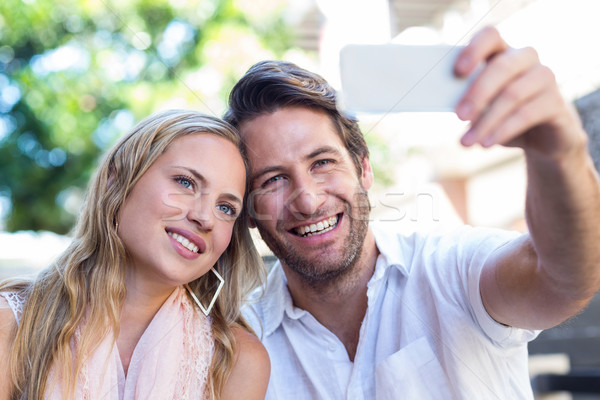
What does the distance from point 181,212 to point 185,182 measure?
0.38 ft

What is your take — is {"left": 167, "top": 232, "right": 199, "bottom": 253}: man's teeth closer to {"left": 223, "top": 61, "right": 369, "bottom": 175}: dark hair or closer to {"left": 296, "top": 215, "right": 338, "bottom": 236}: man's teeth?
{"left": 296, "top": 215, "right": 338, "bottom": 236}: man's teeth

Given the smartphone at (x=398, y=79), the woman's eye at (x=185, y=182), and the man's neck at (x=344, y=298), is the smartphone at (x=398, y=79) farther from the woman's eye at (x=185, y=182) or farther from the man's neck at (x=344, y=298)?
the man's neck at (x=344, y=298)

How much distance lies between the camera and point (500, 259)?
1510 mm

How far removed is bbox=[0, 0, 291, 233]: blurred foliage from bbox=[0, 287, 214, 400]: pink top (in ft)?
11.1

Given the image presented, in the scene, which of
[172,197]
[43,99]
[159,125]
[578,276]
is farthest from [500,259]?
[43,99]

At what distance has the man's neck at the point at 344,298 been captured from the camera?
2.09 metres

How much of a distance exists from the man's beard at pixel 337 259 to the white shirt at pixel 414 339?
0.10m

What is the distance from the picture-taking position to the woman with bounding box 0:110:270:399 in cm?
171

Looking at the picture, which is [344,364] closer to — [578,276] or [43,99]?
[578,276]

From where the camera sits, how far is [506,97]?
96 centimetres

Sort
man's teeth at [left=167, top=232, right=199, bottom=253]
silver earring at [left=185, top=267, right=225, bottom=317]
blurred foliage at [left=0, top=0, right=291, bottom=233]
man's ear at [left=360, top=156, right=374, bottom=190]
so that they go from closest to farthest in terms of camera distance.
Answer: man's teeth at [left=167, top=232, right=199, bottom=253] < silver earring at [left=185, top=267, right=225, bottom=317] < man's ear at [left=360, top=156, right=374, bottom=190] < blurred foliage at [left=0, top=0, right=291, bottom=233]

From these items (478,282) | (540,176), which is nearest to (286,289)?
(478,282)

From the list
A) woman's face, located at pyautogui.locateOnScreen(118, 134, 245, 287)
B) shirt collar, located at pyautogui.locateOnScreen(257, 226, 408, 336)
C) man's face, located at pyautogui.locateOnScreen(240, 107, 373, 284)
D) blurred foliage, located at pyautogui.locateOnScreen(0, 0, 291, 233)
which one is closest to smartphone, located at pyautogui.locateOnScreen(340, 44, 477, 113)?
woman's face, located at pyautogui.locateOnScreen(118, 134, 245, 287)

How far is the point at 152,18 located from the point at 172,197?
447 centimetres
